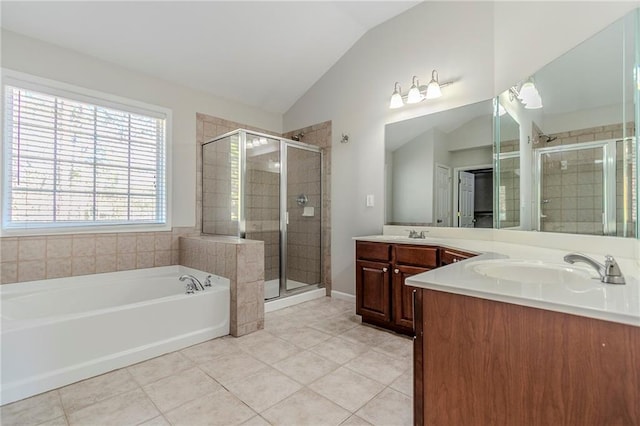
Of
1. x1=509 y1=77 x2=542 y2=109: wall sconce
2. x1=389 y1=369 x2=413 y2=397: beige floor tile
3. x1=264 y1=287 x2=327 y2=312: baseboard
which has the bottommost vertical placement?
x1=389 y1=369 x2=413 y2=397: beige floor tile

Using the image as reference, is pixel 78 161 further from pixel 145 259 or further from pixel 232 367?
pixel 232 367

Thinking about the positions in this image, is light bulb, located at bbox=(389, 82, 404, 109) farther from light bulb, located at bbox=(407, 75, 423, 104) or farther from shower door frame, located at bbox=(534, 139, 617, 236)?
shower door frame, located at bbox=(534, 139, 617, 236)

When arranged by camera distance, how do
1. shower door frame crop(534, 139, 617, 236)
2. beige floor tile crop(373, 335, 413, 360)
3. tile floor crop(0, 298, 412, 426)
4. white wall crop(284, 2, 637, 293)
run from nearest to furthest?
1. shower door frame crop(534, 139, 617, 236)
2. tile floor crop(0, 298, 412, 426)
3. white wall crop(284, 2, 637, 293)
4. beige floor tile crop(373, 335, 413, 360)

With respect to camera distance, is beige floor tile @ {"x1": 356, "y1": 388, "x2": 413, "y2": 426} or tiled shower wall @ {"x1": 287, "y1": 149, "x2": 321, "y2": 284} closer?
beige floor tile @ {"x1": 356, "y1": 388, "x2": 413, "y2": 426}

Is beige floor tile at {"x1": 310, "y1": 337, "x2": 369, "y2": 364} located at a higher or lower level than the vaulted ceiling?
lower

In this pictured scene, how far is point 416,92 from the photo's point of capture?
2830 millimetres

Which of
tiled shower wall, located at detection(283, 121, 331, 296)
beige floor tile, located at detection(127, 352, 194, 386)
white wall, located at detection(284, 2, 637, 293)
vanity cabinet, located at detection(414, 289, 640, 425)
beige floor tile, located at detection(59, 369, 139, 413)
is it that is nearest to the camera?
vanity cabinet, located at detection(414, 289, 640, 425)

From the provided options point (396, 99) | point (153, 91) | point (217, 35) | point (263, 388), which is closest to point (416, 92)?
point (396, 99)

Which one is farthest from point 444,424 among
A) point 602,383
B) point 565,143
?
point 565,143

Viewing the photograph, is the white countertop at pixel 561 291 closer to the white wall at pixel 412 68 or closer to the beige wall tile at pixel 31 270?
the white wall at pixel 412 68

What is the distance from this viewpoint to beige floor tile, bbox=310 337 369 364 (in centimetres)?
209

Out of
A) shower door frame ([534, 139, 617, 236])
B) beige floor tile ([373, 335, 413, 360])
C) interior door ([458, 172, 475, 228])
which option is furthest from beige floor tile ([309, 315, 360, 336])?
shower door frame ([534, 139, 617, 236])

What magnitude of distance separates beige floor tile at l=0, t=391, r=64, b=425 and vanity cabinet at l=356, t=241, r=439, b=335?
2.09 m

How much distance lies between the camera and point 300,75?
3668 millimetres
